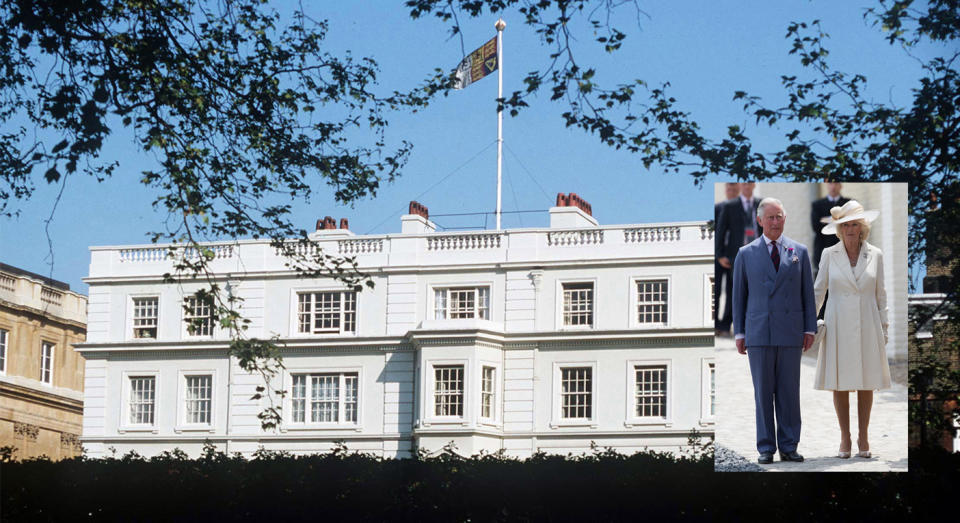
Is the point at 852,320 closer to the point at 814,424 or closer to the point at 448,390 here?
the point at 814,424

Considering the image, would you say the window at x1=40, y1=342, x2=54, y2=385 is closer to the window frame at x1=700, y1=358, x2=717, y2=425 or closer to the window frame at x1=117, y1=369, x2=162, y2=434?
the window frame at x1=117, y1=369, x2=162, y2=434

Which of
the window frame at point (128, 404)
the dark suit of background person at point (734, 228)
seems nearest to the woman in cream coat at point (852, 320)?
the dark suit of background person at point (734, 228)

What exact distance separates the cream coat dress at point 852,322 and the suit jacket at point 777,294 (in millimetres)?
124

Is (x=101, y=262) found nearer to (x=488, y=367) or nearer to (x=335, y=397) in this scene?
(x=335, y=397)

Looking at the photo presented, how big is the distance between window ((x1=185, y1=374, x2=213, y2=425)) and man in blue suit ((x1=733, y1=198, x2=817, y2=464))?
698 centimetres

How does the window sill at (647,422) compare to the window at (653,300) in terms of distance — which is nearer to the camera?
the window sill at (647,422)

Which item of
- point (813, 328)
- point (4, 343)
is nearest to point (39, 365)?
point (4, 343)

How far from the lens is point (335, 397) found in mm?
14273

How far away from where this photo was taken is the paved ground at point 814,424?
8.78m

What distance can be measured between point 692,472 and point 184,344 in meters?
6.67


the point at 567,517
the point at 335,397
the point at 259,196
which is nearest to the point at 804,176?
the point at 567,517

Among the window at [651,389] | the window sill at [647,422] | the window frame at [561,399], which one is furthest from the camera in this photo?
the window at [651,389]

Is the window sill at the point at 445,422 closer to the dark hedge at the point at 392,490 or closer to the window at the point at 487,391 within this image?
the window at the point at 487,391

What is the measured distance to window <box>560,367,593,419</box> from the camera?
1487 centimetres
